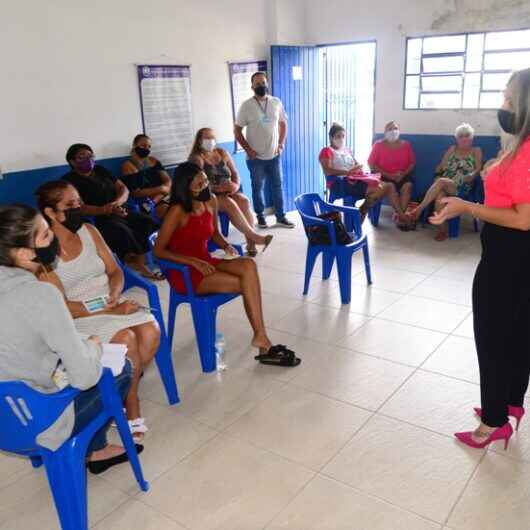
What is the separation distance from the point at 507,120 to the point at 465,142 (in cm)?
380

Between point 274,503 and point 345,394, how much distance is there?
0.79m

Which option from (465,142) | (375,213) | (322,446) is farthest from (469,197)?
(322,446)

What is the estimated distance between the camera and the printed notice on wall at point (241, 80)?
566 centimetres

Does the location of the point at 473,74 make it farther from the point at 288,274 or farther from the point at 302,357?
the point at 302,357

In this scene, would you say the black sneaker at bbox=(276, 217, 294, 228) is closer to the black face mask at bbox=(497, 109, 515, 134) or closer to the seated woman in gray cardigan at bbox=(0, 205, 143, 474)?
the black face mask at bbox=(497, 109, 515, 134)

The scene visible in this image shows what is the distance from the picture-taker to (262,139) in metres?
5.61

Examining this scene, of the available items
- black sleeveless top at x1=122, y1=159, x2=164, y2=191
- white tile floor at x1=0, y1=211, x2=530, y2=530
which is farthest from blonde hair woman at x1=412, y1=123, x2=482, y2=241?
black sleeveless top at x1=122, y1=159, x2=164, y2=191

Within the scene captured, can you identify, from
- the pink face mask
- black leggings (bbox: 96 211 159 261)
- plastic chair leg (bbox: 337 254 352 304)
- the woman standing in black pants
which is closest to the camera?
the woman standing in black pants

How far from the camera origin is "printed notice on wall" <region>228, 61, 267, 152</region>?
18.6 ft

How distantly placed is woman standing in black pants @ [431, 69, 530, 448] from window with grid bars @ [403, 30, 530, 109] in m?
4.08

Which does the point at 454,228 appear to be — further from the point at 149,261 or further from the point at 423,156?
the point at 149,261

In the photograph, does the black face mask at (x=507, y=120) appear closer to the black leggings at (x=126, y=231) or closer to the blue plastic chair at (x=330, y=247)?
the blue plastic chair at (x=330, y=247)

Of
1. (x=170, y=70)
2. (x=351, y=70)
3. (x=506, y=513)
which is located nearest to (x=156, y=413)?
(x=506, y=513)

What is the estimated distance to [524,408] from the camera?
2373mm
